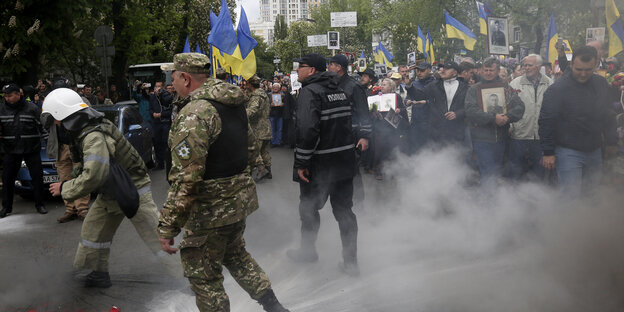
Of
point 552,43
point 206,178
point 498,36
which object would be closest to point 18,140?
point 206,178

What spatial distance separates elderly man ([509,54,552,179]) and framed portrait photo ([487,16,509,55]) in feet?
10.3

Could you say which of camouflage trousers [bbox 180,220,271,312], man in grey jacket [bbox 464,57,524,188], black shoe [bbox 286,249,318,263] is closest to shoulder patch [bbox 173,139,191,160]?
camouflage trousers [bbox 180,220,271,312]

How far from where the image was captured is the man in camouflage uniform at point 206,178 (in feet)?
10.1

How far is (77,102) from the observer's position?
13.8ft

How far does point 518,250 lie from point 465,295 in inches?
52.6

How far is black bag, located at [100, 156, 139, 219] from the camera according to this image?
4.14 m

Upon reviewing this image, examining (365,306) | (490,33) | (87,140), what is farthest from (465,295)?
(490,33)

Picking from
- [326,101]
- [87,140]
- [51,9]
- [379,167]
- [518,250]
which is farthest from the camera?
[51,9]

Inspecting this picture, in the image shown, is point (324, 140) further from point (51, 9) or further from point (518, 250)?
point (51, 9)

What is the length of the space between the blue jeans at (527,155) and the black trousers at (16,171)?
22.1ft

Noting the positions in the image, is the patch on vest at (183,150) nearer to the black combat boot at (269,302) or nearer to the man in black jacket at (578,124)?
the black combat boot at (269,302)

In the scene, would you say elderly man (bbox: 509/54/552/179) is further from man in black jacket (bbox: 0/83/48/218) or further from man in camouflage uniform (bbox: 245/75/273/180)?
man in black jacket (bbox: 0/83/48/218)

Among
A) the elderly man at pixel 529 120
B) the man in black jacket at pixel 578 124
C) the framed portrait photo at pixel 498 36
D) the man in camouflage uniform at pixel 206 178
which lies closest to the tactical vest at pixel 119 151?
the man in camouflage uniform at pixel 206 178

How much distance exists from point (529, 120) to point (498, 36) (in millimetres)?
3754
